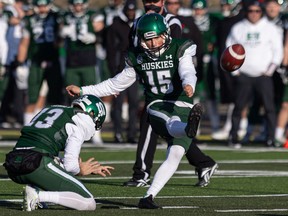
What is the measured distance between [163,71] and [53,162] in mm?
1373

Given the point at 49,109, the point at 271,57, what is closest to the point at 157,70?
the point at 49,109

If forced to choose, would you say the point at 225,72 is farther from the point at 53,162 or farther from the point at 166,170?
the point at 53,162

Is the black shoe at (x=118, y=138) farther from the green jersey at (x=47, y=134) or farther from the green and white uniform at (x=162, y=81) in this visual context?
the green jersey at (x=47, y=134)

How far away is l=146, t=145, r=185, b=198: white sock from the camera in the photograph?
9461 mm

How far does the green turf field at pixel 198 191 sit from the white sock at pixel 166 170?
7.5 inches

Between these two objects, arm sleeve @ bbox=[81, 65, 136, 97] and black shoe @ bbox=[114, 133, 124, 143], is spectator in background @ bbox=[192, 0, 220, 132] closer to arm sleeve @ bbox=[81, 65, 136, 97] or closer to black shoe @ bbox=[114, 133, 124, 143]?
black shoe @ bbox=[114, 133, 124, 143]

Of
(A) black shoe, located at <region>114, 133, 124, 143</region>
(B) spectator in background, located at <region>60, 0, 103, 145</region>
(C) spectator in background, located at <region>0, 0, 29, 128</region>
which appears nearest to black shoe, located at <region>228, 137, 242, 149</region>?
(A) black shoe, located at <region>114, 133, 124, 143</region>

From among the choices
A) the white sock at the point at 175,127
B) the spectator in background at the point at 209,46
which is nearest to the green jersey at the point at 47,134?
the white sock at the point at 175,127

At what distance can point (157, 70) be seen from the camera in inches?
394

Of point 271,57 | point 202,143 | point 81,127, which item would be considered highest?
point 81,127

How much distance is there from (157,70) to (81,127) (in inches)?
41.0

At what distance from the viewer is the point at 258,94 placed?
16984 mm

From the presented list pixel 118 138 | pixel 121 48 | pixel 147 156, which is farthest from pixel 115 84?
pixel 118 138

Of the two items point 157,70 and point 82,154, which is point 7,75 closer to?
point 82,154
